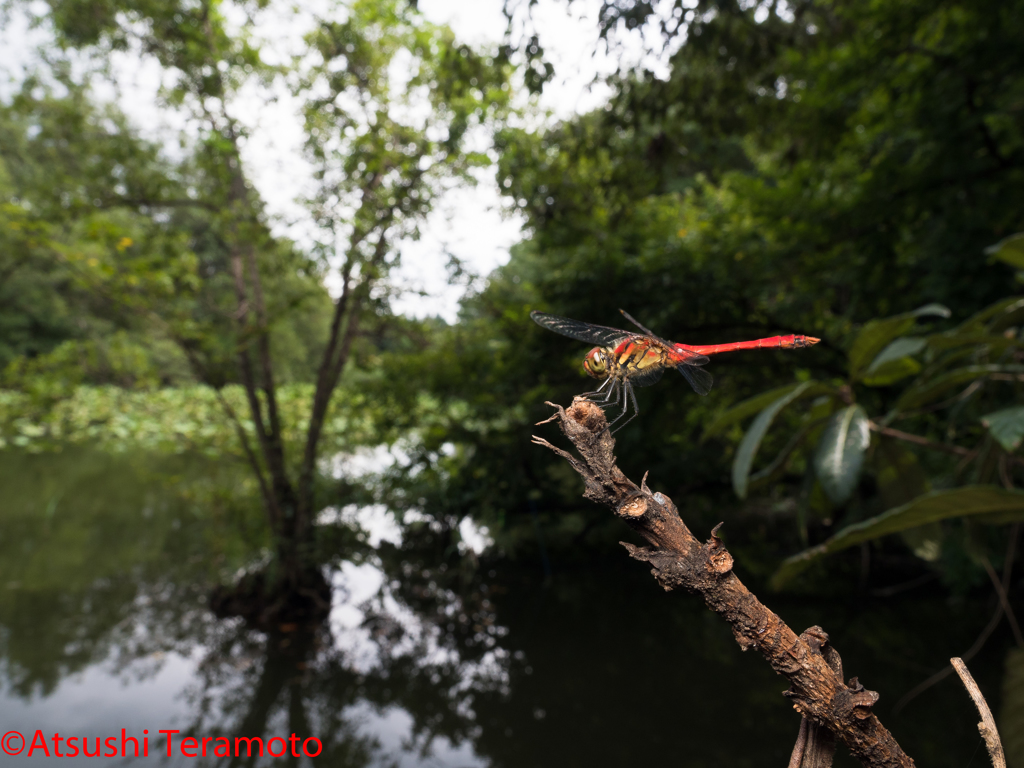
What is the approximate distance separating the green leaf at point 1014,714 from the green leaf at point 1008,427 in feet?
2.38

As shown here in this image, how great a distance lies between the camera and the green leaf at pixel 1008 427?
1.64 m

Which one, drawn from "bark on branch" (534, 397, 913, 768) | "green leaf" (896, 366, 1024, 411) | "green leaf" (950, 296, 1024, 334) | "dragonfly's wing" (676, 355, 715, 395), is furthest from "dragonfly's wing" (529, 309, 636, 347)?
"green leaf" (950, 296, 1024, 334)

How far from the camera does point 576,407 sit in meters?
0.69

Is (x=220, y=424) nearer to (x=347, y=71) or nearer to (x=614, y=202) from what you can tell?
(x=347, y=71)

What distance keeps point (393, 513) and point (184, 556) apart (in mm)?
2502

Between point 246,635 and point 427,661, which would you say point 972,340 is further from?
point 246,635

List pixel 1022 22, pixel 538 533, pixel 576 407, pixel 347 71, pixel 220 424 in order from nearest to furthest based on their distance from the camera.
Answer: pixel 576 407 < pixel 1022 22 < pixel 347 71 < pixel 220 424 < pixel 538 533

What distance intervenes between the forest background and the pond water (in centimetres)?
49

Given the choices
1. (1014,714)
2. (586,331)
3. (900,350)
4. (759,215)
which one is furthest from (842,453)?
(759,215)

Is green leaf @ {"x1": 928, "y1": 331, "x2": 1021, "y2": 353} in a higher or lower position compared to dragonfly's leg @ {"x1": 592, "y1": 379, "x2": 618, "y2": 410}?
higher

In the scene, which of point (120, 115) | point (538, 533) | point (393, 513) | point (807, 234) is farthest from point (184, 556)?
point (807, 234)

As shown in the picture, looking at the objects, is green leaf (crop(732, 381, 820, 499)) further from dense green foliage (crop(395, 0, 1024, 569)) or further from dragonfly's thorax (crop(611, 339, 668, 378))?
dragonfly's thorax (crop(611, 339, 668, 378))

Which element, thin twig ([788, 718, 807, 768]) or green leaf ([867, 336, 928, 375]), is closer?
thin twig ([788, 718, 807, 768])

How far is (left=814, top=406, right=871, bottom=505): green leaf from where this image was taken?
1907 millimetres
